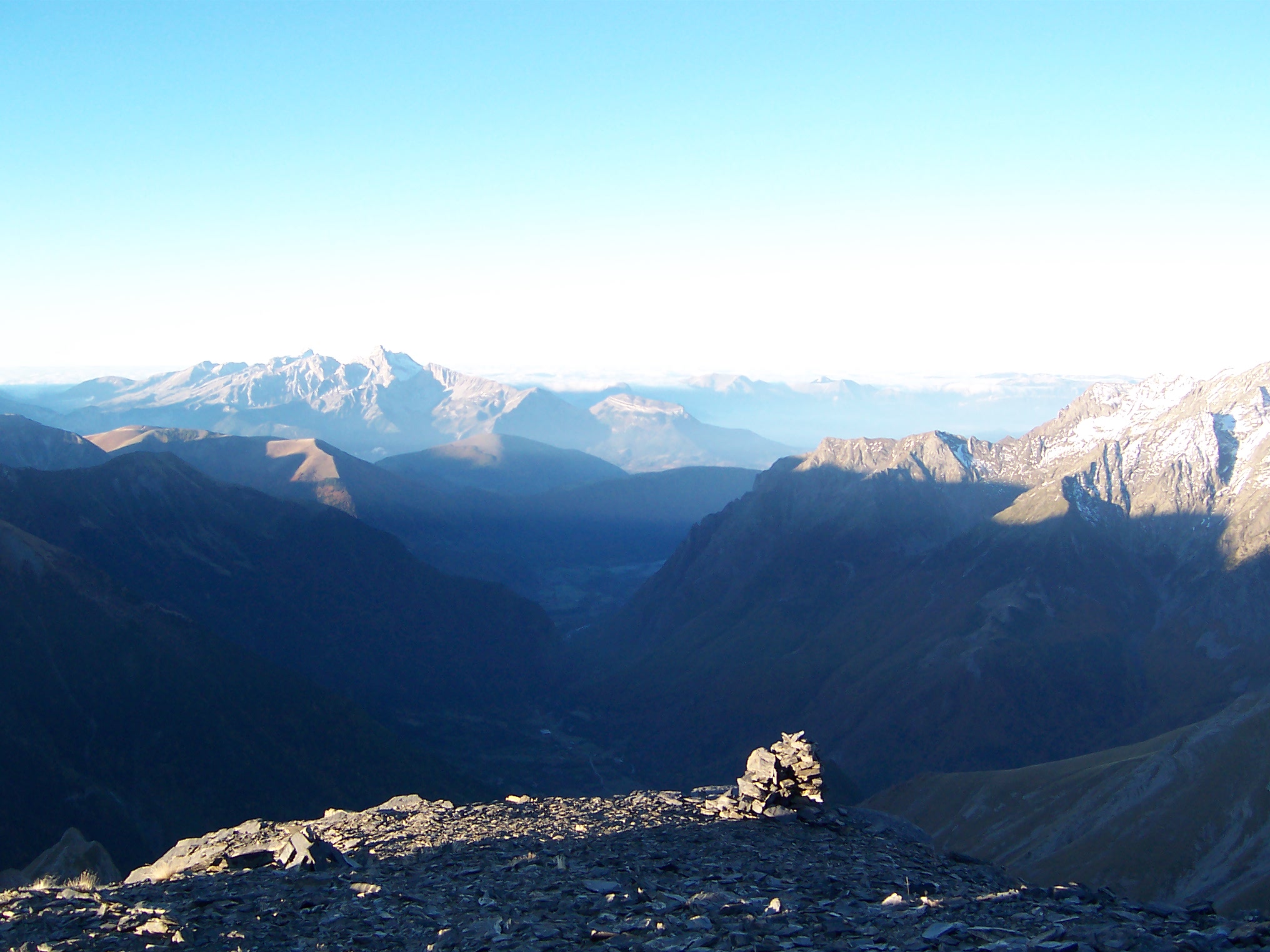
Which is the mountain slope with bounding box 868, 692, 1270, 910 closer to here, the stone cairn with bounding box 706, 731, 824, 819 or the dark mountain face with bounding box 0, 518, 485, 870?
the stone cairn with bounding box 706, 731, 824, 819

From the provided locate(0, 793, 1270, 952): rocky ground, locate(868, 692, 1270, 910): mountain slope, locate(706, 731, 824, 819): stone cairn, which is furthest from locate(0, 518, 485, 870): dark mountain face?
locate(706, 731, 824, 819): stone cairn

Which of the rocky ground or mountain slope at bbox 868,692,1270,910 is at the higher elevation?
the rocky ground

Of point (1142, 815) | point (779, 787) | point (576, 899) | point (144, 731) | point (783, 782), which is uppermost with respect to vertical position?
point (576, 899)

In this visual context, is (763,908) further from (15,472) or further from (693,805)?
(15,472)

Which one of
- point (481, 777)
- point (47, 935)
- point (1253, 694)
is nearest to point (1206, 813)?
point (1253, 694)

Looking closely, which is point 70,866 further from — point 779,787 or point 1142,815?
point 1142,815

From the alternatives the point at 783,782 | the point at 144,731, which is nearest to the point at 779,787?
the point at 783,782

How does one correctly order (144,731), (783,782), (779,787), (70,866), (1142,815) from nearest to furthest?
(779,787) → (783,782) → (70,866) → (1142,815) → (144,731)
